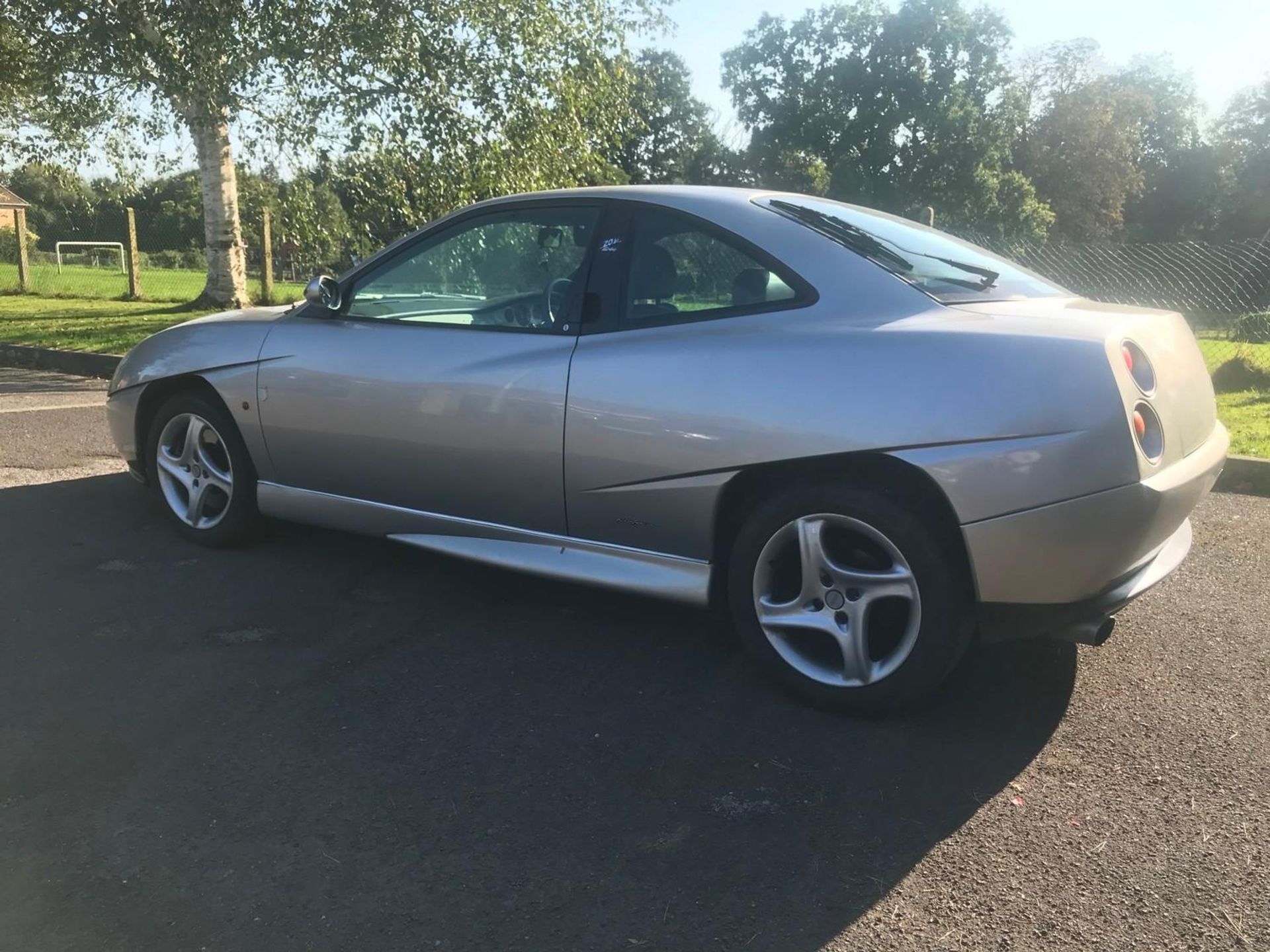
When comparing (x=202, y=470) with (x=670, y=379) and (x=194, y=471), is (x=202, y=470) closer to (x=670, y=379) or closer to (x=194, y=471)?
(x=194, y=471)

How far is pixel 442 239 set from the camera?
4.07m

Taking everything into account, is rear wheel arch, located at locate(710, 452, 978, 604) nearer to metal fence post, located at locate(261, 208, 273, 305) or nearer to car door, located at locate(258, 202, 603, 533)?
car door, located at locate(258, 202, 603, 533)

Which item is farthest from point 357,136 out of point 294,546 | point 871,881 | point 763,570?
point 871,881

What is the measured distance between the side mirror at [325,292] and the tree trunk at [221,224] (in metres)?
11.0

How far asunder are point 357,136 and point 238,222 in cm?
348

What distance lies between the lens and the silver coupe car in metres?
2.76

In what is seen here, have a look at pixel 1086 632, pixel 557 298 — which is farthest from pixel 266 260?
pixel 1086 632

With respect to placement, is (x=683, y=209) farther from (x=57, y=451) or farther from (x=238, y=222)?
(x=238, y=222)

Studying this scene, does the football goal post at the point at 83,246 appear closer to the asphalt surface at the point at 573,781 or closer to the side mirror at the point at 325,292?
the side mirror at the point at 325,292

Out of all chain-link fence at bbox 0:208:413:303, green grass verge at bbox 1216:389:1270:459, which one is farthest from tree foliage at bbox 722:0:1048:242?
green grass verge at bbox 1216:389:1270:459

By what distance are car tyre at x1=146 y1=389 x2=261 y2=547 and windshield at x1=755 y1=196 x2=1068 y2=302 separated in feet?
8.13

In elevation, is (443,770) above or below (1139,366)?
below

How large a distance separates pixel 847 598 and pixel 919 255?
124cm

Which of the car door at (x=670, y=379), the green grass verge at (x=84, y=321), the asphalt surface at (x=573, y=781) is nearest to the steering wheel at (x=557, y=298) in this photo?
the car door at (x=670, y=379)
